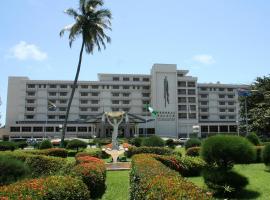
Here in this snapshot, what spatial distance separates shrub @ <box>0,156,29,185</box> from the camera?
13484mm

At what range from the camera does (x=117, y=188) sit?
1741 centimetres

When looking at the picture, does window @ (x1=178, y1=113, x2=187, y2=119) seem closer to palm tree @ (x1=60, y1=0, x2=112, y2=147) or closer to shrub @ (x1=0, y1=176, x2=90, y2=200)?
palm tree @ (x1=60, y1=0, x2=112, y2=147)

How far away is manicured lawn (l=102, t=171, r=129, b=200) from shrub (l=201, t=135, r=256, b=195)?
150 inches

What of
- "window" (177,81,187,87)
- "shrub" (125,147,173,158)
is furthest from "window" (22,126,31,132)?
"shrub" (125,147,173,158)

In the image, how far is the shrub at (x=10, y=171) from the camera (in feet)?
44.2

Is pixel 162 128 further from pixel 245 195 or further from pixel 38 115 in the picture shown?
pixel 245 195

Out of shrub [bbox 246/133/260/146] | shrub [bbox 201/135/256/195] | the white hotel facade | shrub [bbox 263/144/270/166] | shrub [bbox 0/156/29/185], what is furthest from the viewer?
the white hotel facade

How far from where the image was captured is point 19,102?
104562mm

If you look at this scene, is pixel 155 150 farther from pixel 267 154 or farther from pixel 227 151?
pixel 227 151

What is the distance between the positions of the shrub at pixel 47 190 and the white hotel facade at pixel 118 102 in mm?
89436

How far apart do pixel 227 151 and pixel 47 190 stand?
9.46 meters

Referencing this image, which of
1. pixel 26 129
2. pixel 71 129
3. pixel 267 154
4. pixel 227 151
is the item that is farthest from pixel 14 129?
pixel 227 151

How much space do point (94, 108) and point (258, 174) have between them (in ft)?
290

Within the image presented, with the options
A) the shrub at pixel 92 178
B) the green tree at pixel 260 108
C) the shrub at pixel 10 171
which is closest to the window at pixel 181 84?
the green tree at pixel 260 108
